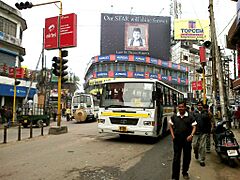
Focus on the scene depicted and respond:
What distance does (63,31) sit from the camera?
47.6 ft

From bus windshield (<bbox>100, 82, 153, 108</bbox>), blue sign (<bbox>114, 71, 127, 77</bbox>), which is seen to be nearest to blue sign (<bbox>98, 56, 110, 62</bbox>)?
blue sign (<bbox>114, 71, 127, 77</bbox>)

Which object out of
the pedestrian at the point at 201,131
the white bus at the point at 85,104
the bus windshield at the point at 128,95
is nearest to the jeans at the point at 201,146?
the pedestrian at the point at 201,131

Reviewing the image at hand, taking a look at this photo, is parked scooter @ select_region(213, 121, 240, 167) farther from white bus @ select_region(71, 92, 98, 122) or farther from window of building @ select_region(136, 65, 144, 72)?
window of building @ select_region(136, 65, 144, 72)

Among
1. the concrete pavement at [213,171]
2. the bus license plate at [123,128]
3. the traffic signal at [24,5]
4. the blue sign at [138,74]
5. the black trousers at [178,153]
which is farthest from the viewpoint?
the blue sign at [138,74]

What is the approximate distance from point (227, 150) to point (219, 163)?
0.83 meters

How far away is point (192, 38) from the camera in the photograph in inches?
2186

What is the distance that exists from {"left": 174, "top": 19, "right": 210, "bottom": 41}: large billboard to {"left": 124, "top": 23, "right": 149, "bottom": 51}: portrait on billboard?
6596 millimetres

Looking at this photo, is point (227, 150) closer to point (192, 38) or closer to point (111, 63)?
point (111, 63)

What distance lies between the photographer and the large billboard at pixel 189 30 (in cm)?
5534

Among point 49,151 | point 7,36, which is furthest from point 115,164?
point 7,36

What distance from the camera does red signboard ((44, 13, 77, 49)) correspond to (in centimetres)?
1422

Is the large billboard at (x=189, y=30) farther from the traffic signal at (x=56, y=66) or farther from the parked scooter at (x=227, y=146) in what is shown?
the parked scooter at (x=227, y=146)

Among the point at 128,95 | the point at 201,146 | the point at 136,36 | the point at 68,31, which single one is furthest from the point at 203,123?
the point at 136,36

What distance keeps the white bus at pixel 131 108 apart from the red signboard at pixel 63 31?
166 inches
